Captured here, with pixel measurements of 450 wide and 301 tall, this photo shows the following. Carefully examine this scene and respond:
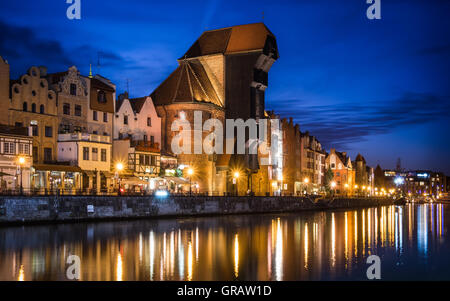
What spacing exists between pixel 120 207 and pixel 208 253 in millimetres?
24624

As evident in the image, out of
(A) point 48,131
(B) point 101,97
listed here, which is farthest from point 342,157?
(A) point 48,131

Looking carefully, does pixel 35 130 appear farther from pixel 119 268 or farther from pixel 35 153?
pixel 119 268

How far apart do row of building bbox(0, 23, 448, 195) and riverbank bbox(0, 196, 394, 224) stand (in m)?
2.36

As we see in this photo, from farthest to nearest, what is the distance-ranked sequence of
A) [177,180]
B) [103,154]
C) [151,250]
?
[177,180] < [103,154] < [151,250]

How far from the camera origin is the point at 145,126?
7769cm

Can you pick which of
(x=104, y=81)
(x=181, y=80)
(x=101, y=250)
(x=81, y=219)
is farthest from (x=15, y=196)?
(x=181, y=80)

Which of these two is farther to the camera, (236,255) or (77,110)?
(77,110)

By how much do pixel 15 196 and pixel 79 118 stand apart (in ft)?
68.3

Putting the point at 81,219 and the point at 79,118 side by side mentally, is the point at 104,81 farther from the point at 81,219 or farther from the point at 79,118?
the point at 81,219

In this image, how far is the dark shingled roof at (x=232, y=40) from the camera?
294ft

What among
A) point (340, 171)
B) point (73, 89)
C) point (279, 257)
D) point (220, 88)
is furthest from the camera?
point (340, 171)

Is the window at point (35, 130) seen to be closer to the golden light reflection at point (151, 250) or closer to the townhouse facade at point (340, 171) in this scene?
the golden light reflection at point (151, 250)

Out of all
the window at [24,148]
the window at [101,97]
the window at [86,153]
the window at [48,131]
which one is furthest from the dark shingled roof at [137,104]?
the window at [24,148]

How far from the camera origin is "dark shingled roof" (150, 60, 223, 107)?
271ft
